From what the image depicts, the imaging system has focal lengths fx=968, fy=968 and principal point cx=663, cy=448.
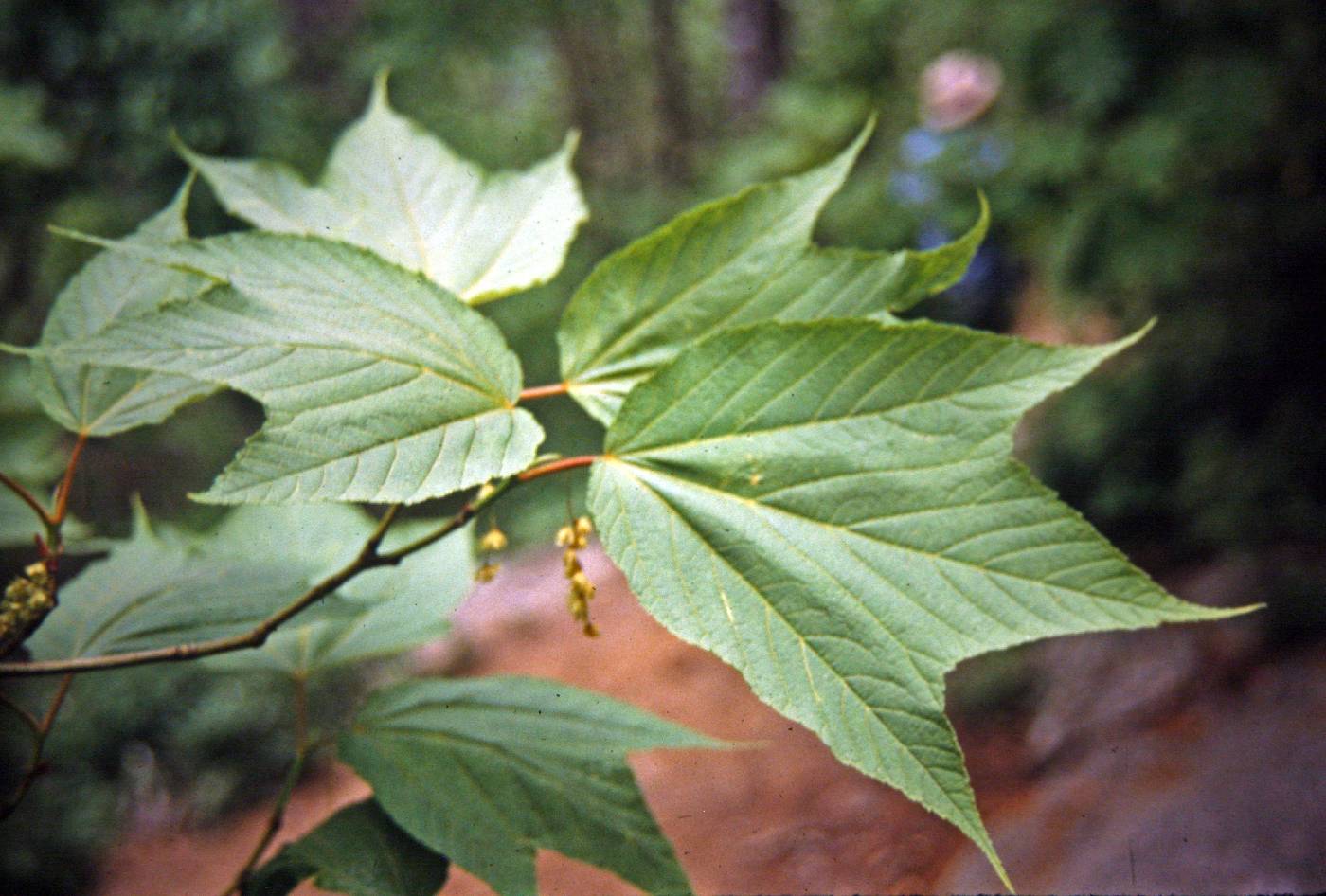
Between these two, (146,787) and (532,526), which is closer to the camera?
(146,787)

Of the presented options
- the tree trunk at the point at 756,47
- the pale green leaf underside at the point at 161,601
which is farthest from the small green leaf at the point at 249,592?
the tree trunk at the point at 756,47

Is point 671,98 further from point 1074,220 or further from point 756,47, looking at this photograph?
point 1074,220

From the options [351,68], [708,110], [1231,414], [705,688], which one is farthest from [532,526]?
[708,110]

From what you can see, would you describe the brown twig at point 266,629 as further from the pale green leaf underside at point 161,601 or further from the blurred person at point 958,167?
the blurred person at point 958,167

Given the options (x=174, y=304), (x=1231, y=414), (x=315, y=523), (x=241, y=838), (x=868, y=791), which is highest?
Result: (x=174, y=304)

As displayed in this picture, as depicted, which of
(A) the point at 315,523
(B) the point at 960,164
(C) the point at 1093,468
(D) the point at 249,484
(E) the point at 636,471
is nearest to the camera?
(D) the point at 249,484

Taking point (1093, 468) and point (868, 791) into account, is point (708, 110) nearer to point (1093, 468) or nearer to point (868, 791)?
point (1093, 468)

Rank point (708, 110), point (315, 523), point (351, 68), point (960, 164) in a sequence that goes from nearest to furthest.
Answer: point (315, 523)
point (960, 164)
point (351, 68)
point (708, 110)
